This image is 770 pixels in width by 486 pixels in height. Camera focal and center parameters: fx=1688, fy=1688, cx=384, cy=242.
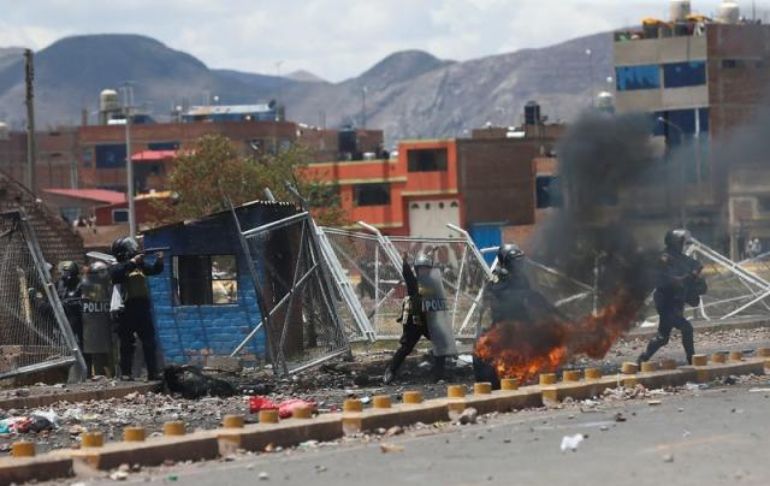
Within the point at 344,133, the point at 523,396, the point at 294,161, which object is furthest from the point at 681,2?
the point at 523,396

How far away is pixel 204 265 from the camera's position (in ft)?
73.6

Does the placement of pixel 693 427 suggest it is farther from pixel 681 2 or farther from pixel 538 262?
pixel 681 2

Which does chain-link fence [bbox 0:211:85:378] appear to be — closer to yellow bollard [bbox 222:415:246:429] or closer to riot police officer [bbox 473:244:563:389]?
riot police officer [bbox 473:244:563:389]

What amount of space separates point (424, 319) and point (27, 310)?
4.83 m

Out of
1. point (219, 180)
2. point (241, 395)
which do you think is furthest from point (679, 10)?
point (241, 395)

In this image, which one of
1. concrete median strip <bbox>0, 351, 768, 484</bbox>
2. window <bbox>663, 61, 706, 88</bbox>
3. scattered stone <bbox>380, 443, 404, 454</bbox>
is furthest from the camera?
window <bbox>663, 61, 706, 88</bbox>

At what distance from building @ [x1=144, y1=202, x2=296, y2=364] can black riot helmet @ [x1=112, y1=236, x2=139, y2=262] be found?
182 centimetres

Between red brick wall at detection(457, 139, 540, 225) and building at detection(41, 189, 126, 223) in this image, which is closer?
red brick wall at detection(457, 139, 540, 225)

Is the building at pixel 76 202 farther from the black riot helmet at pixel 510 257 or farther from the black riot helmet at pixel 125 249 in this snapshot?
the black riot helmet at pixel 510 257

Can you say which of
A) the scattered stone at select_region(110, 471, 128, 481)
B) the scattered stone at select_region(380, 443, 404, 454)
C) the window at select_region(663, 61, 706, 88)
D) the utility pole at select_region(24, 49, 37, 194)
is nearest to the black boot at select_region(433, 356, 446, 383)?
the scattered stone at select_region(380, 443, 404, 454)

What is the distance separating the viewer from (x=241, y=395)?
19.1 metres

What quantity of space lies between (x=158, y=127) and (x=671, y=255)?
109743mm

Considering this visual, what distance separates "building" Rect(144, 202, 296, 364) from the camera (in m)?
22.3

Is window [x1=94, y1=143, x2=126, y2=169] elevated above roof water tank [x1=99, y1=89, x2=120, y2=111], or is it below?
below
